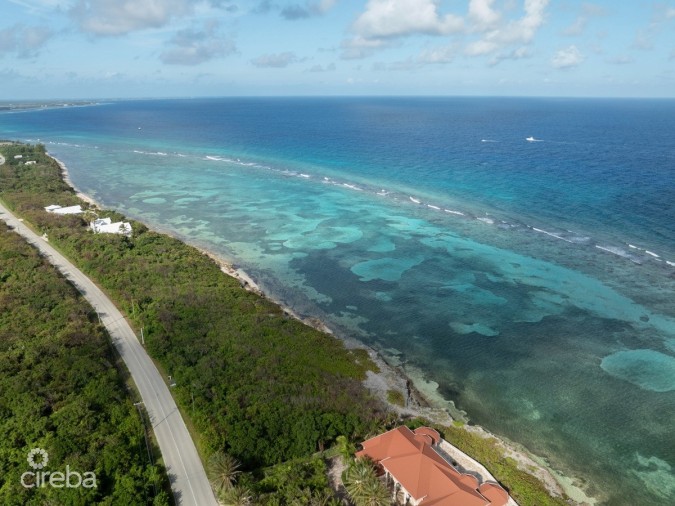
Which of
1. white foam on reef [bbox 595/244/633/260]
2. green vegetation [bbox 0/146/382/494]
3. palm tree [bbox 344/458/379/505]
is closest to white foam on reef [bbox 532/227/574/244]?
white foam on reef [bbox 595/244/633/260]

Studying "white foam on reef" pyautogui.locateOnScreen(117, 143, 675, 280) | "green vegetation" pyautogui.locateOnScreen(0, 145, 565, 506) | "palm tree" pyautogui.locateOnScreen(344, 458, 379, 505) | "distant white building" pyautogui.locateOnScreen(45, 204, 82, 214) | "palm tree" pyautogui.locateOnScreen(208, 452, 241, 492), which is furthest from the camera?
"distant white building" pyautogui.locateOnScreen(45, 204, 82, 214)

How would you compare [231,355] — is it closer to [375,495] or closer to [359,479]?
[359,479]

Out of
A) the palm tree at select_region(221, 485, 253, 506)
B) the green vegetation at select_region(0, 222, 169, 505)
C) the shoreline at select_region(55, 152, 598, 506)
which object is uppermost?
the green vegetation at select_region(0, 222, 169, 505)

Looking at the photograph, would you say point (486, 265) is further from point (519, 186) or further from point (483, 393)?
point (519, 186)

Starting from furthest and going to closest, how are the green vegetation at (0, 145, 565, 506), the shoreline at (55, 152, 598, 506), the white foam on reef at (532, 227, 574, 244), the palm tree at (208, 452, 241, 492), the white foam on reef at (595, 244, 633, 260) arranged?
the white foam on reef at (532, 227, 574, 244), the white foam on reef at (595, 244, 633, 260), the shoreline at (55, 152, 598, 506), the green vegetation at (0, 145, 565, 506), the palm tree at (208, 452, 241, 492)

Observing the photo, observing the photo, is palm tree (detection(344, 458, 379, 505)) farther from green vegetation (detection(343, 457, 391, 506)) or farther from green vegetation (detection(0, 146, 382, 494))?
green vegetation (detection(0, 146, 382, 494))

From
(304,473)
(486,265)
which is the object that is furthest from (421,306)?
(304,473)

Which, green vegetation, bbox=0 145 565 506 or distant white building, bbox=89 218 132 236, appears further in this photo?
distant white building, bbox=89 218 132 236
